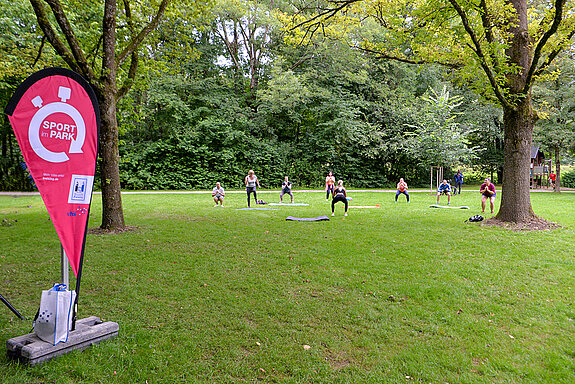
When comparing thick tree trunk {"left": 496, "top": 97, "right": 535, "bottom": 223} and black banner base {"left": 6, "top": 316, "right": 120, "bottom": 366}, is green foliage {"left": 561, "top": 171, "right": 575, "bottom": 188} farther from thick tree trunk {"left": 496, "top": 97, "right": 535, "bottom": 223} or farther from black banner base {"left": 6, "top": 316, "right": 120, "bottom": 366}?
black banner base {"left": 6, "top": 316, "right": 120, "bottom": 366}

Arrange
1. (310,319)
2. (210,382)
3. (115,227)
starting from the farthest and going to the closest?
1. (115,227)
2. (310,319)
3. (210,382)

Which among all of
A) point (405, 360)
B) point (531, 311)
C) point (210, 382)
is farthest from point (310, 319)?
point (531, 311)

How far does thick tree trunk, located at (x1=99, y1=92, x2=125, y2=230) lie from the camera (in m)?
9.21

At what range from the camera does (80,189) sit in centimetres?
340

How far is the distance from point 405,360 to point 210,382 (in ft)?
5.94

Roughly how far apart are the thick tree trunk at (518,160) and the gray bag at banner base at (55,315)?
11.3 m

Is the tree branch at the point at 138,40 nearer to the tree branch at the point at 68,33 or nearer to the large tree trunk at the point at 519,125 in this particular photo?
the tree branch at the point at 68,33

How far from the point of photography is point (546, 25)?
10539mm

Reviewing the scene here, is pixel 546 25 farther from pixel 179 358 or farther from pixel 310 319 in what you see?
pixel 179 358

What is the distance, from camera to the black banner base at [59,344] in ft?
10.2

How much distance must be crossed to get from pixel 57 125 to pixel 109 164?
22.0 feet

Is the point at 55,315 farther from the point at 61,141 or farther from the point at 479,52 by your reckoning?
the point at 479,52

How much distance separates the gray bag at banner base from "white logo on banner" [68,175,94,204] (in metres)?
0.80

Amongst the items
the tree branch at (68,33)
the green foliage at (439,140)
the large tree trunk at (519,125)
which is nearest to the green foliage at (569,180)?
the green foliage at (439,140)
